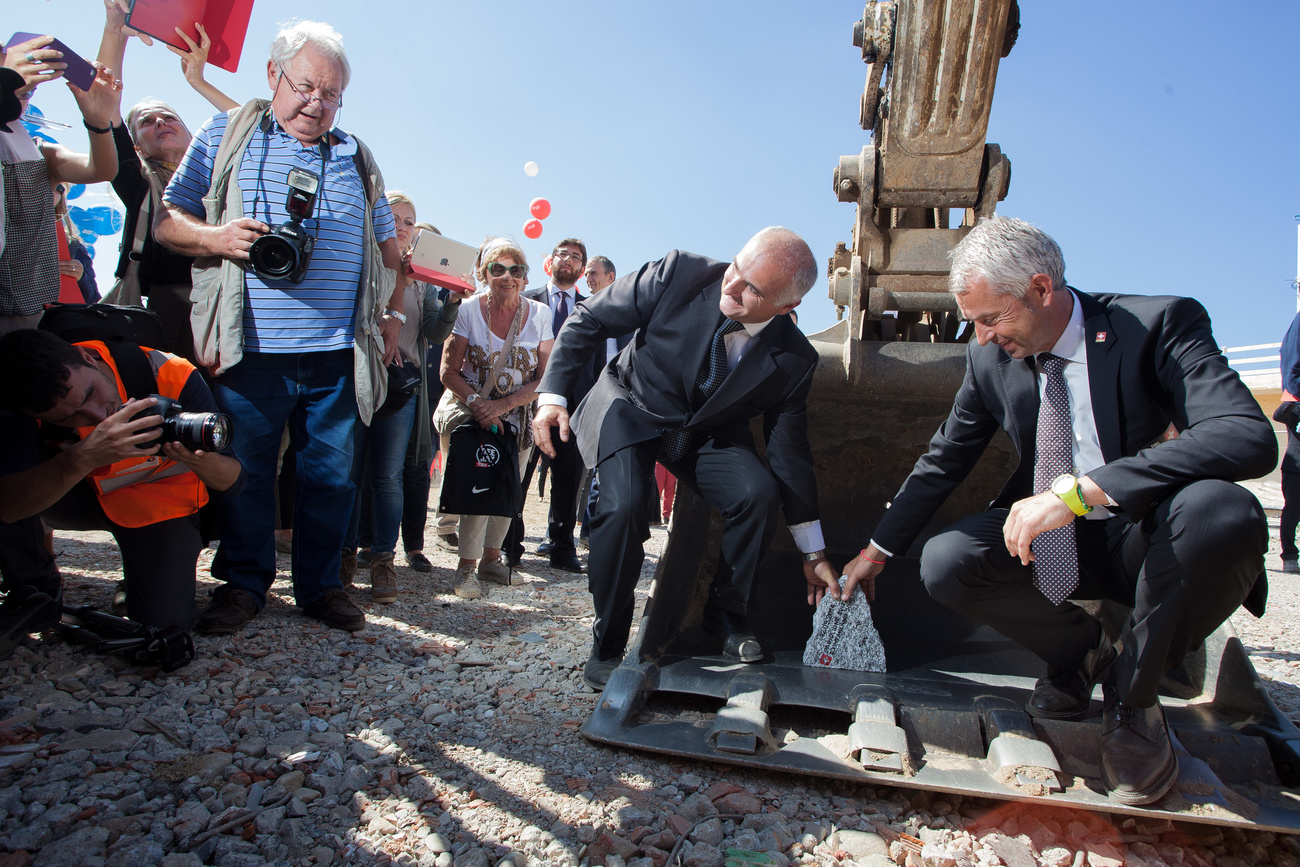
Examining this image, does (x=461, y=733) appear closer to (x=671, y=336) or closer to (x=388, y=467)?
(x=671, y=336)

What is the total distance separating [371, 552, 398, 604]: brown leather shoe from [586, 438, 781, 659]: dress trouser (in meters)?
1.12

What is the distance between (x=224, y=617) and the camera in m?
2.40

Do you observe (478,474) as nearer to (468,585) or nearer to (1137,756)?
(468,585)

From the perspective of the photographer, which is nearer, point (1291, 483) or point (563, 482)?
point (563, 482)

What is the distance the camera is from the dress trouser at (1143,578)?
169 centimetres

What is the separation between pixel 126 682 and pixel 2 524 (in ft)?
2.12

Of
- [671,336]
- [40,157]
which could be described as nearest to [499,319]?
[671,336]

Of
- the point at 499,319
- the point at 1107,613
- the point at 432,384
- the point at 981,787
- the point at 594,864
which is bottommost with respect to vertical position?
the point at 594,864

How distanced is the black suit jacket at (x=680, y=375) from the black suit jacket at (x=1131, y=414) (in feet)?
1.47

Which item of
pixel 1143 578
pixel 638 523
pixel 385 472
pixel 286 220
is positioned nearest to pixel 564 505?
pixel 385 472

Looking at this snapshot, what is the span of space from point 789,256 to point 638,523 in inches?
39.3

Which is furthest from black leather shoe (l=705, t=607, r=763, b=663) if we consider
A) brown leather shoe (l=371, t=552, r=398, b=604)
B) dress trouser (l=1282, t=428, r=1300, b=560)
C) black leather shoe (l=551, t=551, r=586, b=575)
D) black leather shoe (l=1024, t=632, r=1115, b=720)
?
dress trouser (l=1282, t=428, r=1300, b=560)

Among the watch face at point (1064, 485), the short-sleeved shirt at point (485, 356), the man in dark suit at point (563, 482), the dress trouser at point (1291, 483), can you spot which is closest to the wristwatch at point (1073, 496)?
A: the watch face at point (1064, 485)

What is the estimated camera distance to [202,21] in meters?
3.12
